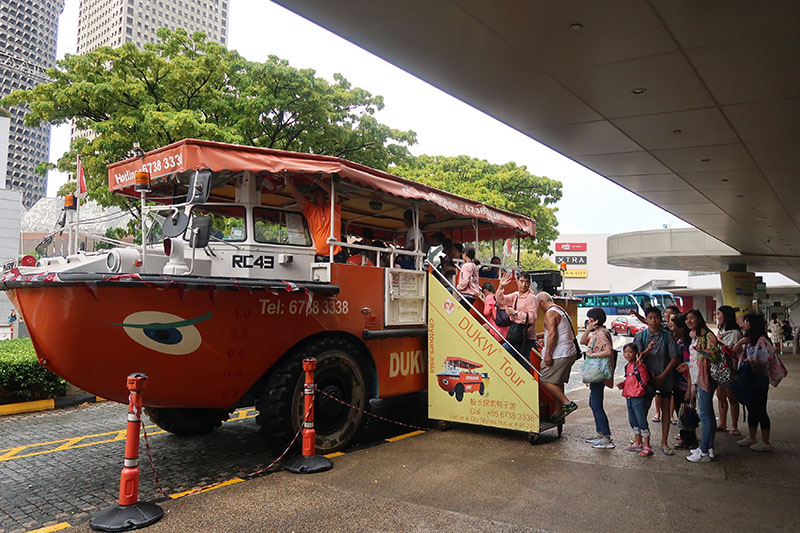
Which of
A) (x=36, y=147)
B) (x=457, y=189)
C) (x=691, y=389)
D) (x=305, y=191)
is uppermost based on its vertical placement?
(x=36, y=147)

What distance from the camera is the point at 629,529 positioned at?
14.6 ft

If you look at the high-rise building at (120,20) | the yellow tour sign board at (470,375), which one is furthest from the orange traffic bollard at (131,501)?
the high-rise building at (120,20)

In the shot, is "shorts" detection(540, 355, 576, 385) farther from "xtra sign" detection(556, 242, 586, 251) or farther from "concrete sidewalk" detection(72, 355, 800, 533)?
"xtra sign" detection(556, 242, 586, 251)

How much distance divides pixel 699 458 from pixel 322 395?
4231 mm

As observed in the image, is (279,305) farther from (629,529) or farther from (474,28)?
(629,529)

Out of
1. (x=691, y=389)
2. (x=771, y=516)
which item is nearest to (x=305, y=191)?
(x=691, y=389)

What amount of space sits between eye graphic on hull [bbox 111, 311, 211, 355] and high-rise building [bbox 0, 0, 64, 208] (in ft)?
300

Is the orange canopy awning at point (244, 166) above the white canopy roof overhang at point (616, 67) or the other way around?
the other way around

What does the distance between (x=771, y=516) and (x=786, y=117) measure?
455cm

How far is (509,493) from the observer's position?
17.3 feet

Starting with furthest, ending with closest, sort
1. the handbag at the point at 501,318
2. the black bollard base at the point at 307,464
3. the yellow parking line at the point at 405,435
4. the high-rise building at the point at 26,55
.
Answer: the high-rise building at the point at 26,55, the handbag at the point at 501,318, the yellow parking line at the point at 405,435, the black bollard base at the point at 307,464

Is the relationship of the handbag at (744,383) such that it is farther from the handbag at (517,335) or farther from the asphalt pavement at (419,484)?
the handbag at (517,335)

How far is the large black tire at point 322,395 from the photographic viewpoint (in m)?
6.17

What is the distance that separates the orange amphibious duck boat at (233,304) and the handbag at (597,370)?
7.49 feet
